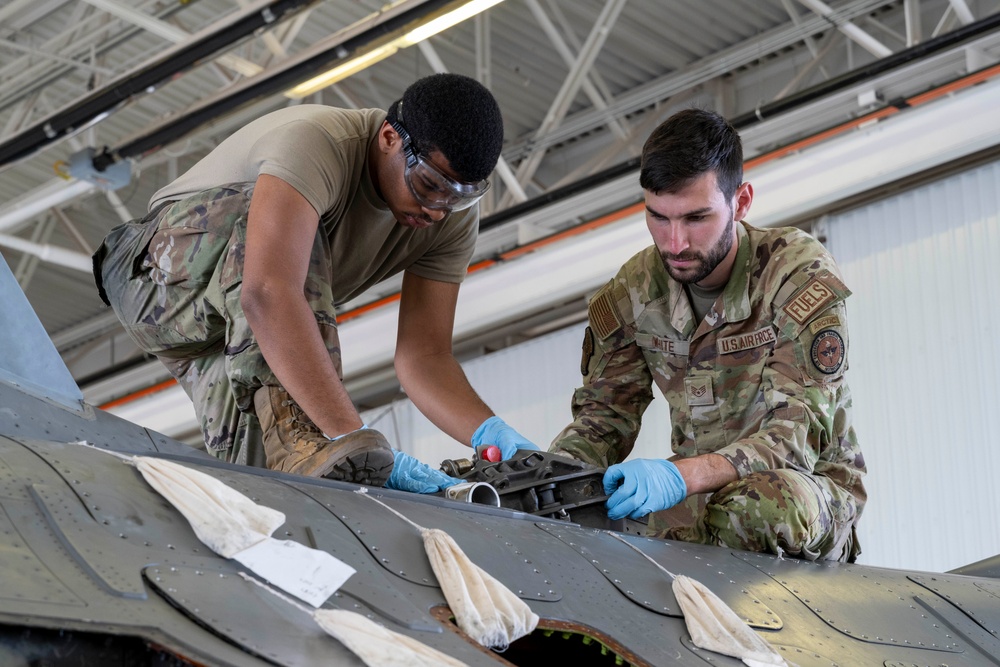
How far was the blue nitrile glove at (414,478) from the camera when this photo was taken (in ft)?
11.6

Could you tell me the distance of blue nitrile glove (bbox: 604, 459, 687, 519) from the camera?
142 inches

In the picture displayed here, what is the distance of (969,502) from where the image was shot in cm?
922

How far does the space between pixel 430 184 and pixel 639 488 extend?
1.09m

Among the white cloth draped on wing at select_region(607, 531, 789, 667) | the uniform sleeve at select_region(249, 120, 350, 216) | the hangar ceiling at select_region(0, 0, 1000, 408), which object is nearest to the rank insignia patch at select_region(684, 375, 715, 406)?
the uniform sleeve at select_region(249, 120, 350, 216)

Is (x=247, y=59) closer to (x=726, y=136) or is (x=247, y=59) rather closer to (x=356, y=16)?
(x=356, y=16)

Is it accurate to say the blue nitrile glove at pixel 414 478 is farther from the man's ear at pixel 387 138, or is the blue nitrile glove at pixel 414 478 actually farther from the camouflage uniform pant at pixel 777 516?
the man's ear at pixel 387 138

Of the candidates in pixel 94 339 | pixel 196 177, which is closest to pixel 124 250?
pixel 196 177

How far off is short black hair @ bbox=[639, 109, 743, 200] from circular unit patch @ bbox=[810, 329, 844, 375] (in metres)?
0.61

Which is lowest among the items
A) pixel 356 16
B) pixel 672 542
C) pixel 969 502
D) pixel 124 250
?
pixel 969 502

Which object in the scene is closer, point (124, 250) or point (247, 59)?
point (124, 250)

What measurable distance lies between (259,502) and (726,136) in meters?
2.56

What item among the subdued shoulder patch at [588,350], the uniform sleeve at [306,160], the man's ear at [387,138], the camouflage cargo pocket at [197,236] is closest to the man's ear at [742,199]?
the subdued shoulder patch at [588,350]

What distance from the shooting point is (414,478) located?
11.7 ft

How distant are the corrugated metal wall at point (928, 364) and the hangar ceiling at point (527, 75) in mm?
909
